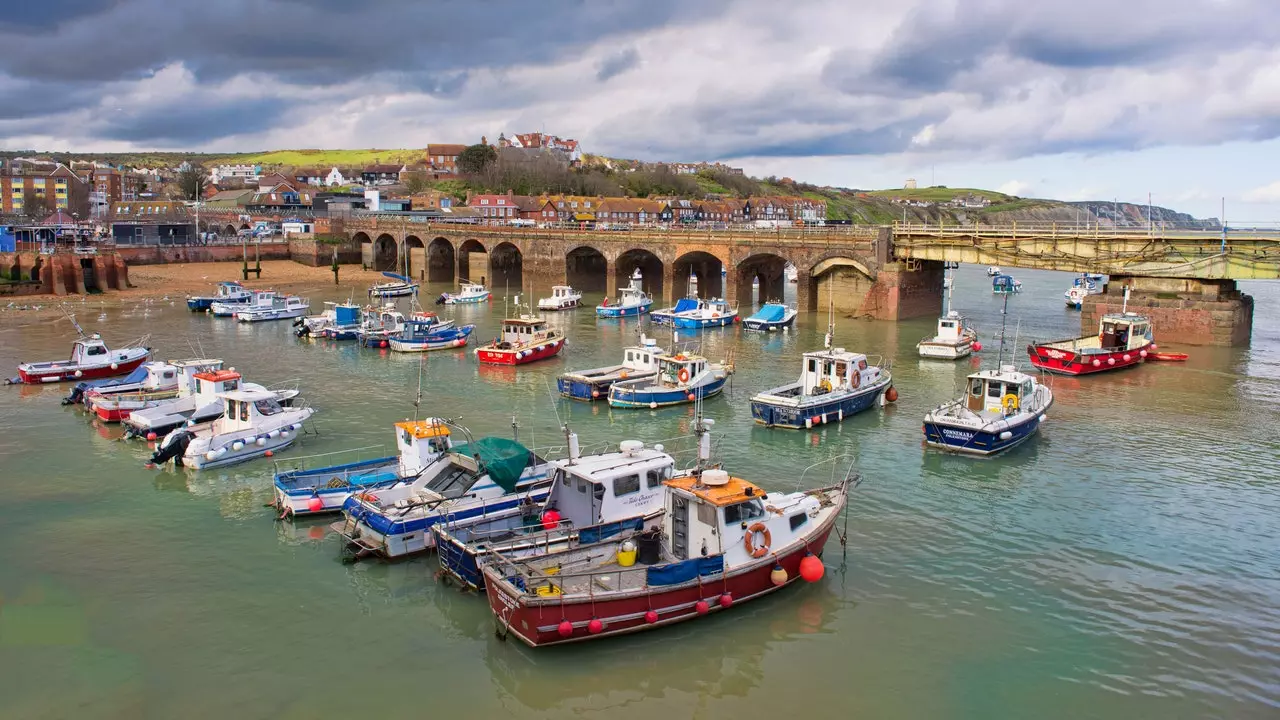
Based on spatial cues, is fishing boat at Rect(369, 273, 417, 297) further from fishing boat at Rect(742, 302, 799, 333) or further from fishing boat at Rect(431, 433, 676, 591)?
fishing boat at Rect(431, 433, 676, 591)

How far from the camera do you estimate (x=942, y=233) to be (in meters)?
65.4

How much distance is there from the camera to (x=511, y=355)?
4941cm

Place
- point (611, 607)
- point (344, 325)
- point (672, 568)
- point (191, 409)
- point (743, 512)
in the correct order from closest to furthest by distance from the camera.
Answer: point (611, 607) → point (672, 568) → point (743, 512) → point (191, 409) → point (344, 325)

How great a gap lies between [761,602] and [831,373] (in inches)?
729

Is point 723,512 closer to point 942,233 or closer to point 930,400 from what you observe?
point 930,400

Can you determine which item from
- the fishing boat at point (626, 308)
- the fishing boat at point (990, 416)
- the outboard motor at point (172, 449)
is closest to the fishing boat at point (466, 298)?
the fishing boat at point (626, 308)

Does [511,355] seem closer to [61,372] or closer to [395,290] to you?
[61,372]

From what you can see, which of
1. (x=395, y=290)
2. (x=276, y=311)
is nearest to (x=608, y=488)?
(x=276, y=311)

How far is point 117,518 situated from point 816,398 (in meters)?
23.6

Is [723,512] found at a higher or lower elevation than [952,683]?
higher

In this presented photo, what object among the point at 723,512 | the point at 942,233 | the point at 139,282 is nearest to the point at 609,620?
the point at 723,512

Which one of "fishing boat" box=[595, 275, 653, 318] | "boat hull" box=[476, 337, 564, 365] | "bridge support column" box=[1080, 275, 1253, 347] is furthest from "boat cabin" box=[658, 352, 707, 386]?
"fishing boat" box=[595, 275, 653, 318]

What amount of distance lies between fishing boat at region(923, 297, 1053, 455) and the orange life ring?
537 inches

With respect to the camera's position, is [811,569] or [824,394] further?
[824,394]
